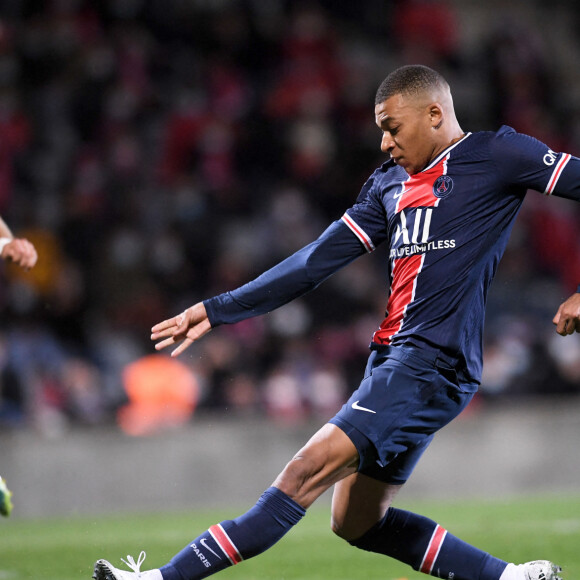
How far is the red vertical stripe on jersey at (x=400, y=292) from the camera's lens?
4545 mm

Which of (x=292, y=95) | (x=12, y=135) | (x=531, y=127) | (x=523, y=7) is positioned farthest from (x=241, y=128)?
(x=523, y=7)

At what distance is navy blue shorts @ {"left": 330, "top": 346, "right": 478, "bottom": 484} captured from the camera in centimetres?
427

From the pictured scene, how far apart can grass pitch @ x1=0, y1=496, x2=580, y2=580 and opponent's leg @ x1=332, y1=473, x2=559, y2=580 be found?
1.05 metres

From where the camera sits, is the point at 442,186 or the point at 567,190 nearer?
the point at 567,190

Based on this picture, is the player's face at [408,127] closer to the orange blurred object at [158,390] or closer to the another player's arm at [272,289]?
the another player's arm at [272,289]

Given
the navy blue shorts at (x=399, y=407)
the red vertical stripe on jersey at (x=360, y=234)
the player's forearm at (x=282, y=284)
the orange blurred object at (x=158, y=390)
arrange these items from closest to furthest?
the navy blue shorts at (x=399, y=407) < the player's forearm at (x=282, y=284) < the red vertical stripe on jersey at (x=360, y=234) < the orange blurred object at (x=158, y=390)

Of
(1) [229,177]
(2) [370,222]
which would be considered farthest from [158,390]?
(2) [370,222]

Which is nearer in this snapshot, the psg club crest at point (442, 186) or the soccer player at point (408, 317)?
the soccer player at point (408, 317)

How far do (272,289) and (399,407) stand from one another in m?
0.79

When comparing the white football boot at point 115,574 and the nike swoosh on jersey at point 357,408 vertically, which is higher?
the nike swoosh on jersey at point 357,408

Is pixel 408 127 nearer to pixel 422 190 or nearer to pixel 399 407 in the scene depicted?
pixel 422 190

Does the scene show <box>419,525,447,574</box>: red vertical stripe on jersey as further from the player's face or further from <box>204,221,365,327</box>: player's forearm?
the player's face

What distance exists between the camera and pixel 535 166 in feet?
14.4

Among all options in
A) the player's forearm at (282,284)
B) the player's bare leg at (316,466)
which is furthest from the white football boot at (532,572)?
the player's forearm at (282,284)
